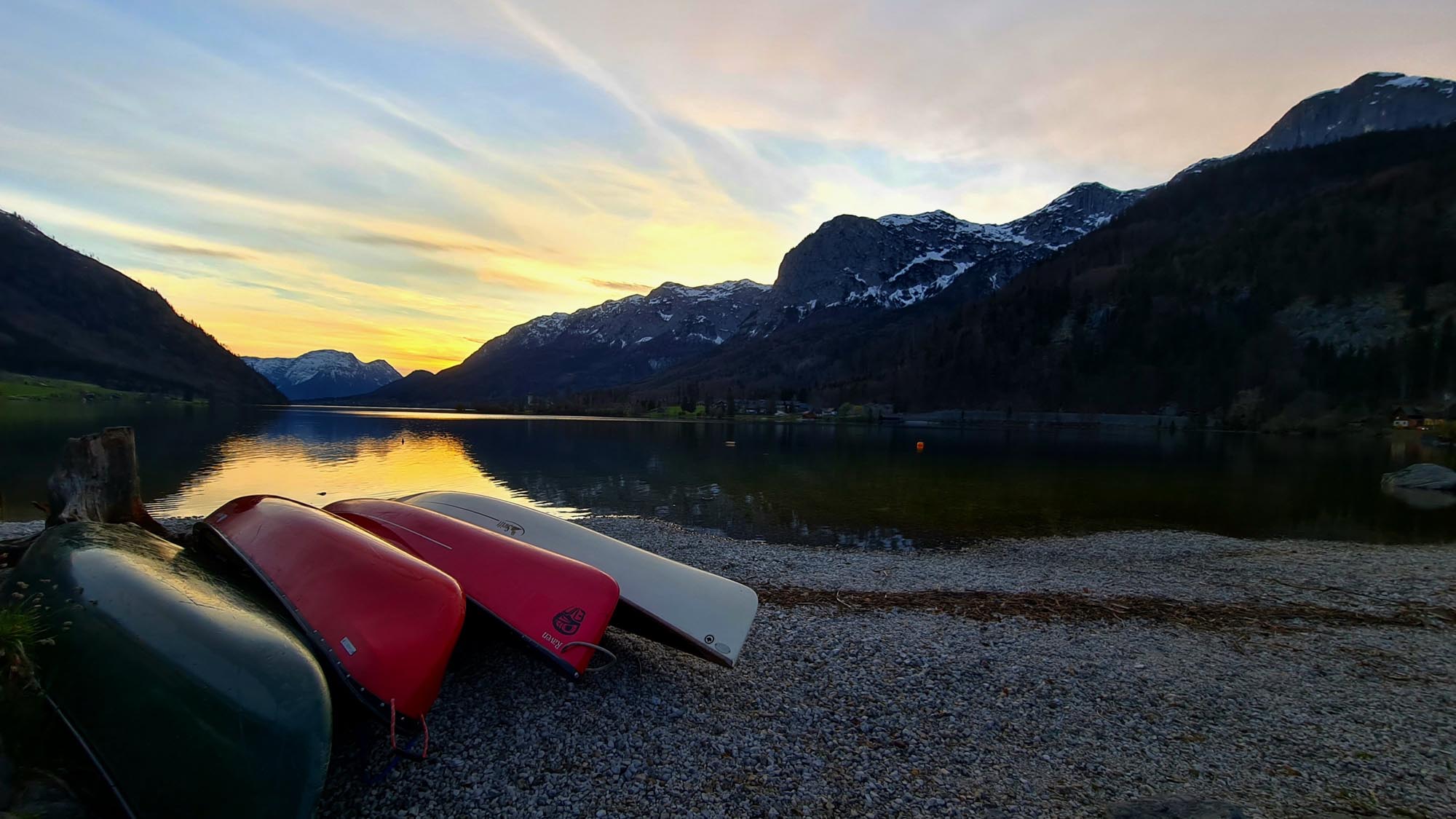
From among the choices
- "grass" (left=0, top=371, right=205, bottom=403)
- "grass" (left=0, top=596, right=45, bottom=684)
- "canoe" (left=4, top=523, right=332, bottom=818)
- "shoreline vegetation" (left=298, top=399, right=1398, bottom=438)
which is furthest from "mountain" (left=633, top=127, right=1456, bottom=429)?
"grass" (left=0, top=596, right=45, bottom=684)

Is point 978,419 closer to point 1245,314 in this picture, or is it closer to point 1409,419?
point 1245,314

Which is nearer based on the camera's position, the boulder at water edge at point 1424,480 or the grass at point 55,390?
the boulder at water edge at point 1424,480

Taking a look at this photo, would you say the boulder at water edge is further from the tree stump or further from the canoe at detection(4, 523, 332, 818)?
the tree stump

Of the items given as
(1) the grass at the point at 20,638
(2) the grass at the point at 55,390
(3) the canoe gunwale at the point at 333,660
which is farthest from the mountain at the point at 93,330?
(1) the grass at the point at 20,638

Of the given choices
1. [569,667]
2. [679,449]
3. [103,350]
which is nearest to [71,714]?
[569,667]

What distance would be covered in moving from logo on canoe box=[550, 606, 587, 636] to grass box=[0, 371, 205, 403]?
474 feet

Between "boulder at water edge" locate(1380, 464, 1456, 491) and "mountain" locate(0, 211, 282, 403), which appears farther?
"mountain" locate(0, 211, 282, 403)

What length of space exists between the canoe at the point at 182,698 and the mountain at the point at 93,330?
194m

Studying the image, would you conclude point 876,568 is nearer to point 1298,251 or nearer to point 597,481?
point 597,481

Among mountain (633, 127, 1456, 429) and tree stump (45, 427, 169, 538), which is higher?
mountain (633, 127, 1456, 429)

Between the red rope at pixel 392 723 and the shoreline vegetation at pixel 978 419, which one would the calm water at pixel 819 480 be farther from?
the shoreline vegetation at pixel 978 419

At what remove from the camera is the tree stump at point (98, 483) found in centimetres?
714

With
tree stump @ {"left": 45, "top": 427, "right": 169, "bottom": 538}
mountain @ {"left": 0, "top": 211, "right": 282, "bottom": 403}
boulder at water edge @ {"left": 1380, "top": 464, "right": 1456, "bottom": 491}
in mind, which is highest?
mountain @ {"left": 0, "top": 211, "right": 282, "bottom": 403}

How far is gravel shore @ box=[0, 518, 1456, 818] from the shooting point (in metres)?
5.22
